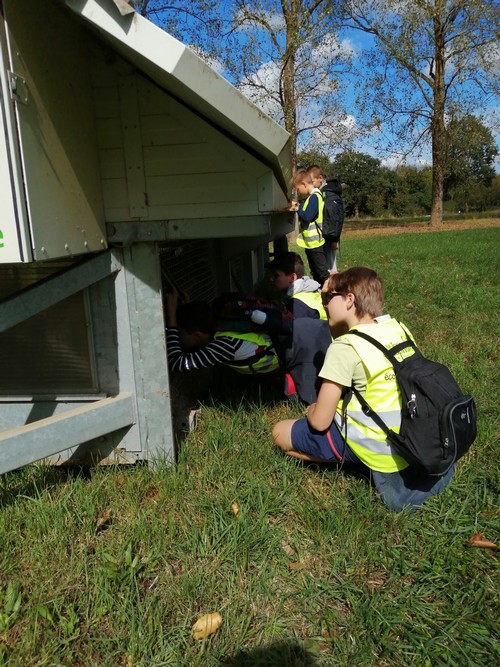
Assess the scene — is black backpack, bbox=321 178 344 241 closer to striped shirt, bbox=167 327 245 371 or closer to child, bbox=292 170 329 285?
child, bbox=292 170 329 285

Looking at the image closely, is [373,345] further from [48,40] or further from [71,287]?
[48,40]

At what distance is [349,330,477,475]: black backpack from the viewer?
2334 millimetres

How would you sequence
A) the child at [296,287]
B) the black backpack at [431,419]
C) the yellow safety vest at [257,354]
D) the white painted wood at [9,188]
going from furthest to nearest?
the child at [296,287], the yellow safety vest at [257,354], the black backpack at [431,419], the white painted wood at [9,188]

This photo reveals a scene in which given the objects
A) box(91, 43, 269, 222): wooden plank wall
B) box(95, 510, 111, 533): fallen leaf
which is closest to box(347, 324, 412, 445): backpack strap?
box(91, 43, 269, 222): wooden plank wall

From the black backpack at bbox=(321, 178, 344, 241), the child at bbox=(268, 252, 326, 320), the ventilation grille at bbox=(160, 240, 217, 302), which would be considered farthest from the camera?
the black backpack at bbox=(321, 178, 344, 241)

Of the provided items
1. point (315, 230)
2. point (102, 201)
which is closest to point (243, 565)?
point (102, 201)

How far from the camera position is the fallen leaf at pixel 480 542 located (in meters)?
2.35

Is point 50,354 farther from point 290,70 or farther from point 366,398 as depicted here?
point 290,70

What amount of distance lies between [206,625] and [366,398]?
1.18 m

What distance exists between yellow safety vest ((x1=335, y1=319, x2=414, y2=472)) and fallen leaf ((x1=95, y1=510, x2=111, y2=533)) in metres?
1.19

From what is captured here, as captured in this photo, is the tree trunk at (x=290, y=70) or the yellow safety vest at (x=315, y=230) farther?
the tree trunk at (x=290, y=70)

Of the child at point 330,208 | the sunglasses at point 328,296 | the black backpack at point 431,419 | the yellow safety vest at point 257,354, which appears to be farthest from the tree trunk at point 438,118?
the black backpack at point 431,419

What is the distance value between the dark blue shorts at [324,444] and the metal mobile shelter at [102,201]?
0.71 m

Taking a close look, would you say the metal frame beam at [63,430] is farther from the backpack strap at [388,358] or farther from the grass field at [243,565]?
the backpack strap at [388,358]
